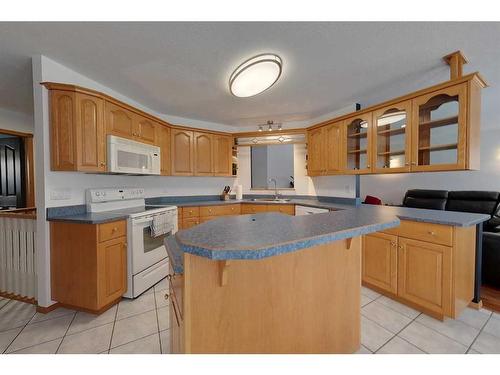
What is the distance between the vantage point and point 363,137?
275cm

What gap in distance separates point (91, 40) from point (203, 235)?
188cm

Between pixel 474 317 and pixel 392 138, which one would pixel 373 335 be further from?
pixel 392 138

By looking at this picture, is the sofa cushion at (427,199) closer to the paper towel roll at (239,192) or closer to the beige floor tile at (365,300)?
the beige floor tile at (365,300)

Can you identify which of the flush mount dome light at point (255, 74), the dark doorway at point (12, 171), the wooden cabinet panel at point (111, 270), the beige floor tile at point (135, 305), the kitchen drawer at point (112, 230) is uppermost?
the flush mount dome light at point (255, 74)

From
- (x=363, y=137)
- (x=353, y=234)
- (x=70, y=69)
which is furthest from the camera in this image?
(x=363, y=137)

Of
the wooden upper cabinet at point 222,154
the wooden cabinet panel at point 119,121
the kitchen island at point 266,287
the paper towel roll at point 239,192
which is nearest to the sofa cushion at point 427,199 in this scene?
the paper towel roll at point 239,192

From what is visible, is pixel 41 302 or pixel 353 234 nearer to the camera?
pixel 353 234

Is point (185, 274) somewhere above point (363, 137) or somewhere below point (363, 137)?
below

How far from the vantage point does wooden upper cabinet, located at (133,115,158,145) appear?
262cm

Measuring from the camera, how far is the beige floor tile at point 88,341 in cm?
150

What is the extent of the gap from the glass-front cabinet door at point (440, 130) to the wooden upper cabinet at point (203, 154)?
271 cm

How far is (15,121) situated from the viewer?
3266 mm

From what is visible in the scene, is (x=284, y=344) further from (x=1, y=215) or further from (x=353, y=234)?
(x=1, y=215)
